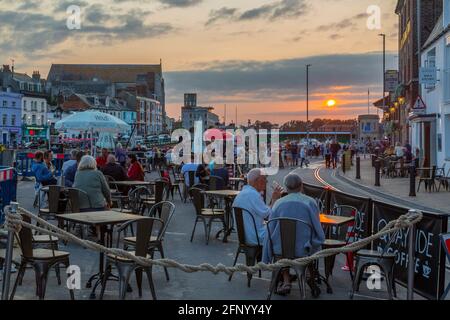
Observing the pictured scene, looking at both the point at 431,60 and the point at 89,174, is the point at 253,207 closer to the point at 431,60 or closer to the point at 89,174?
the point at 89,174

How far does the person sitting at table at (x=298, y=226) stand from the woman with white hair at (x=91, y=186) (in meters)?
4.52

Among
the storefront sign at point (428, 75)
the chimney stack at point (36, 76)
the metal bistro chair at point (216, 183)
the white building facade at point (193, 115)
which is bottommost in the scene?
the metal bistro chair at point (216, 183)

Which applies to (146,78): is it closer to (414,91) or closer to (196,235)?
(414,91)

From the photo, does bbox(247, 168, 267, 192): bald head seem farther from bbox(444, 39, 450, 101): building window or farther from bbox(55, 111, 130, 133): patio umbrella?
bbox(444, 39, 450, 101): building window

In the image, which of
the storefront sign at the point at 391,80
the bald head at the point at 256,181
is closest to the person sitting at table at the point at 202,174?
the bald head at the point at 256,181

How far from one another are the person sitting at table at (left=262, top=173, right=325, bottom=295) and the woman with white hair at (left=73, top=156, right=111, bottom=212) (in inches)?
178

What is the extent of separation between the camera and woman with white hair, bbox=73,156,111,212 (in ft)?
36.8

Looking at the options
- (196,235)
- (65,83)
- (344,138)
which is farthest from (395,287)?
(65,83)

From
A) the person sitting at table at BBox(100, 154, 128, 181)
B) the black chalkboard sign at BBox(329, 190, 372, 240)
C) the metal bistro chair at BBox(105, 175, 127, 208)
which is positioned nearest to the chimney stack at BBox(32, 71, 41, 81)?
the person sitting at table at BBox(100, 154, 128, 181)

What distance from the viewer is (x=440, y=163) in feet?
92.2

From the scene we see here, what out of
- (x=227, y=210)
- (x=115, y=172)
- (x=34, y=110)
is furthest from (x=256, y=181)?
(x=34, y=110)

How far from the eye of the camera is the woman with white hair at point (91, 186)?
1121 centimetres

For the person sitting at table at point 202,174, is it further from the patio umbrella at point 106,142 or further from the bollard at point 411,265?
the patio umbrella at point 106,142
